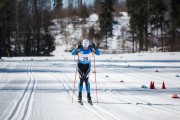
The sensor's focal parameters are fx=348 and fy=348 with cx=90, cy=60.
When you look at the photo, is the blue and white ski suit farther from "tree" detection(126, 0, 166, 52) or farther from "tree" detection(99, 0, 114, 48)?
"tree" detection(99, 0, 114, 48)

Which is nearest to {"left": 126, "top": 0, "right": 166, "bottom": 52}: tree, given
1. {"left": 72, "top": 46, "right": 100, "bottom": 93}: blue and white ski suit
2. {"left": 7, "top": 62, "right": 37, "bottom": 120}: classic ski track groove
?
{"left": 7, "top": 62, "right": 37, "bottom": 120}: classic ski track groove

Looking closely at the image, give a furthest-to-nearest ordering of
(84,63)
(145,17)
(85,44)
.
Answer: (145,17) → (84,63) → (85,44)

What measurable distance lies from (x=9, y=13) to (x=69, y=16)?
34388 millimetres

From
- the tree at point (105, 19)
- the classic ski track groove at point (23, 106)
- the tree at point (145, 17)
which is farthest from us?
the tree at point (105, 19)

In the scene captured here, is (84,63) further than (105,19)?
No

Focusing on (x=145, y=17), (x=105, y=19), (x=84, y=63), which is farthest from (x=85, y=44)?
(x=105, y=19)

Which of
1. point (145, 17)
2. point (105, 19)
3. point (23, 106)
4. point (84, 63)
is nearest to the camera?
point (23, 106)

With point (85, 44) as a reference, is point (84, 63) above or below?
below

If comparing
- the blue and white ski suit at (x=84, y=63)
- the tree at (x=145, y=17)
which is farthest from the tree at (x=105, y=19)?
the blue and white ski suit at (x=84, y=63)

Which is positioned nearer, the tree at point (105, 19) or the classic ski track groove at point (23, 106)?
the classic ski track groove at point (23, 106)

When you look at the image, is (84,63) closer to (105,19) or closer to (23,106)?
(23,106)

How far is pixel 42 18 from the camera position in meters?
68.1

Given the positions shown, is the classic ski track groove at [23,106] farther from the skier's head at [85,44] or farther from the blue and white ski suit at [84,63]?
the skier's head at [85,44]

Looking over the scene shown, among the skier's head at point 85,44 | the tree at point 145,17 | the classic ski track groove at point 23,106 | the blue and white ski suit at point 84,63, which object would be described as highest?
the tree at point 145,17
